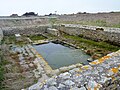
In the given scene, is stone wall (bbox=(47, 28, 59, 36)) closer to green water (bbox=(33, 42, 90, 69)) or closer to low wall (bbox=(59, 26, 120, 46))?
low wall (bbox=(59, 26, 120, 46))

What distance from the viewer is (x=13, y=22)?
21766mm

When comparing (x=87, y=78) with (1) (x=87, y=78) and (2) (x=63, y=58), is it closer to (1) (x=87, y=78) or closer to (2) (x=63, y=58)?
(1) (x=87, y=78)

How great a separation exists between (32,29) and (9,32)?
237 cm

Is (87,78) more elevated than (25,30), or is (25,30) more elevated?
(87,78)

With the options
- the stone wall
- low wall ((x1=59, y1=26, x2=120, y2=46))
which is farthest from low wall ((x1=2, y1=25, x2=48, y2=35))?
low wall ((x1=59, y1=26, x2=120, y2=46))

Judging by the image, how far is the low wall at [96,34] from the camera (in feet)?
33.1

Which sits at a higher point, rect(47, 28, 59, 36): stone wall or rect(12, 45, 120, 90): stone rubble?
rect(12, 45, 120, 90): stone rubble

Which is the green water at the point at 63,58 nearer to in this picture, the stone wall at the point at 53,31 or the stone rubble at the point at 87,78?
the stone rubble at the point at 87,78

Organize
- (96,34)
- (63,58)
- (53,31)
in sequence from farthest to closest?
(53,31)
(96,34)
(63,58)

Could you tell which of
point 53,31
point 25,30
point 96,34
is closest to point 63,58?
point 96,34

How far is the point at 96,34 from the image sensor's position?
38.3 ft

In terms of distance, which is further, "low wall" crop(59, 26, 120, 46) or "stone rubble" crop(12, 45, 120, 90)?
"low wall" crop(59, 26, 120, 46)

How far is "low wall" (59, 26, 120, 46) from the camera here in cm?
1010

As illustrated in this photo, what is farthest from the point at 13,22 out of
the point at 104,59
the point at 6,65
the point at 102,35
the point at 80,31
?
the point at 104,59
